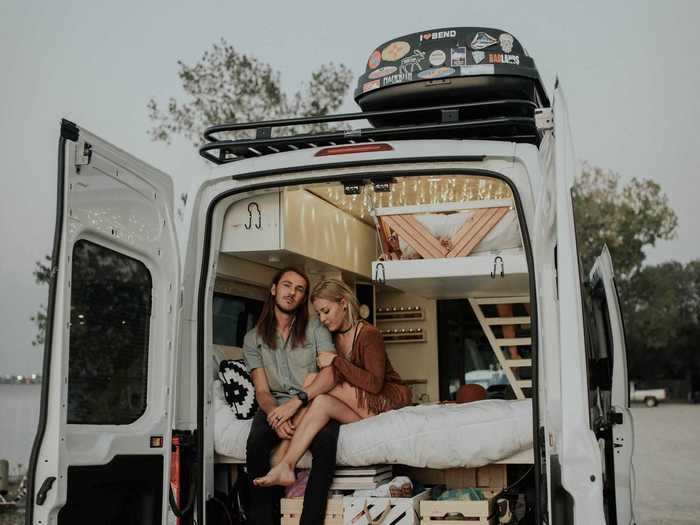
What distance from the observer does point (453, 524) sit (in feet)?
15.0

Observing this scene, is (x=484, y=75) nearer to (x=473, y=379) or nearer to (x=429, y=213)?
(x=429, y=213)

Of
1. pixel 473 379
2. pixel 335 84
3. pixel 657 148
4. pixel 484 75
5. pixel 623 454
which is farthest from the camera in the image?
pixel 657 148

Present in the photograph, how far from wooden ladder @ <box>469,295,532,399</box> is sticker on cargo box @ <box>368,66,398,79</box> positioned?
2.55m

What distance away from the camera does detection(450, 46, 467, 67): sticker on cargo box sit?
5.03 meters

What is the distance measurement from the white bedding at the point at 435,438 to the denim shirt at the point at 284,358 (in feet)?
1.70

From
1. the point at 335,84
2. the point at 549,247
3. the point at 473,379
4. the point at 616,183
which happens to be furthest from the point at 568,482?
the point at 616,183

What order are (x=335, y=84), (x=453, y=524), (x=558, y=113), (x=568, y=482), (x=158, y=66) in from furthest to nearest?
(x=158, y=66)
(x=335, y=84)
(x=453, y=524)
(x=558, y=113)
(x=568, y=482)

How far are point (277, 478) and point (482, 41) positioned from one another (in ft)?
8.61

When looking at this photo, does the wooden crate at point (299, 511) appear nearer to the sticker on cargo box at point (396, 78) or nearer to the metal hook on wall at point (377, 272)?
the metal hook on wall at point (377, 272)

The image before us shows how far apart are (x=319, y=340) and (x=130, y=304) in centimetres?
171

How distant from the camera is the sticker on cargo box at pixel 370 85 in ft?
17.2

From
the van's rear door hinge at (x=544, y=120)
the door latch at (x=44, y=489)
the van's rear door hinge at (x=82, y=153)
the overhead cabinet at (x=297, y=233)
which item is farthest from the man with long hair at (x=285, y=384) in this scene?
the van's rear door hinge at (x=544, y=120)

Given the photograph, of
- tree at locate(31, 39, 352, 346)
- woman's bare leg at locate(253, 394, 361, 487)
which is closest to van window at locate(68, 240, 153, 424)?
woman's bare leg at locate(253, 394, 361, 487)

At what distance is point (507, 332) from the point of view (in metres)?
7.32
